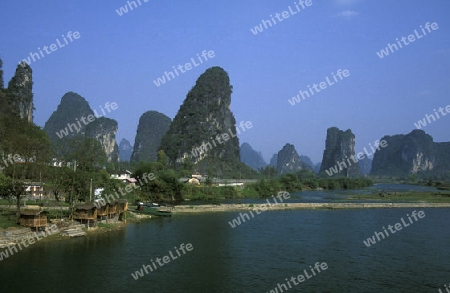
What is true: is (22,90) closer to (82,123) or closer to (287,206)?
(287,206)

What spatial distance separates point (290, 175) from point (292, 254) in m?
61.8

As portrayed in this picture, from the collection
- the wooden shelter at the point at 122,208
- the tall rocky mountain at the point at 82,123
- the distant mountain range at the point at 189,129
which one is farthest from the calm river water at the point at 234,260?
the tall rocky mountain at the point at 82,123

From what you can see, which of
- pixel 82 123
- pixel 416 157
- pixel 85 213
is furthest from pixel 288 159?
pixel 85 213

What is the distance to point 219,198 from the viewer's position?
61188 millimetres

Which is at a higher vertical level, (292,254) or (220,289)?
(220,289)

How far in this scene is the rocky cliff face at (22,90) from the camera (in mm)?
63219

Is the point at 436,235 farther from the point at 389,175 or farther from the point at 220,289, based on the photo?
the point at 389,175

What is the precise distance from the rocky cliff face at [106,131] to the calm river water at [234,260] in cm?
9664

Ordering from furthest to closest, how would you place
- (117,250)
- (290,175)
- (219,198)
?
(290,175) < (219,198) < (117,250)

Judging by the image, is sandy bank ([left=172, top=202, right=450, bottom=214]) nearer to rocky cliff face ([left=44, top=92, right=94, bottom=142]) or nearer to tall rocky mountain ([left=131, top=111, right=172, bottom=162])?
rocky cliff face ([left=44, top=92, right=94, bottom=142])

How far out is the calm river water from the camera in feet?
52.8

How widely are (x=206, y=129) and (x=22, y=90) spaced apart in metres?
48.0

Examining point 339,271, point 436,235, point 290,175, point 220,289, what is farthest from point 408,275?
point 290,175

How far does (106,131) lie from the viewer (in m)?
124
